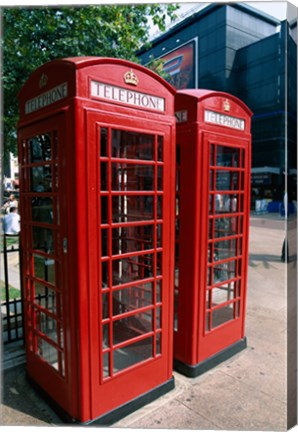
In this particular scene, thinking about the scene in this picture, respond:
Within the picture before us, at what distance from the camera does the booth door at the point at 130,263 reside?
2105 millimetres

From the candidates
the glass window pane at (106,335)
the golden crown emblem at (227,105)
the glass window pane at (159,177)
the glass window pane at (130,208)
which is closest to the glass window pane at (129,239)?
the glass window pane at (130,208)

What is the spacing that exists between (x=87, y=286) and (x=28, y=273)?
0.83 meters

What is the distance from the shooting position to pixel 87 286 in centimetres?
206

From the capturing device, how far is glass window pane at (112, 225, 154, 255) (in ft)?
9.41

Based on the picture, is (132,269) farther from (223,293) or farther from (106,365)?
(223,293)

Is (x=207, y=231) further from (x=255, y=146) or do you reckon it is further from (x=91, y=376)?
(x=255, y=146)

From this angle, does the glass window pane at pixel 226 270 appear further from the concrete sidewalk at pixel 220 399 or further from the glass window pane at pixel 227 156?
the glass window pane at pixel 227 156

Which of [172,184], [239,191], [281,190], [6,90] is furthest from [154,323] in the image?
[281,190]

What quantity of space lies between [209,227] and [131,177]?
84 cm

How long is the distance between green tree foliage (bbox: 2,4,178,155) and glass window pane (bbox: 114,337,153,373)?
4337 mm

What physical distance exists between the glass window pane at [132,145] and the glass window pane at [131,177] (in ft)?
0.29

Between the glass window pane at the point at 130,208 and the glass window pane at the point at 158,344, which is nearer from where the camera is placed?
the glass window pane at the point at 158,344

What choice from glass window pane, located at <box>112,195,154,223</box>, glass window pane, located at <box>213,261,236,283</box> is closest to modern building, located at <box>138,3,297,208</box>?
glass window pane, located at <box>213,261,236,283</box>

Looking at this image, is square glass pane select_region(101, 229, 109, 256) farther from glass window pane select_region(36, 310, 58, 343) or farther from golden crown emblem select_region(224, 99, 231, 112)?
golden crown emblem select_region(224, 99, 231, 112)
